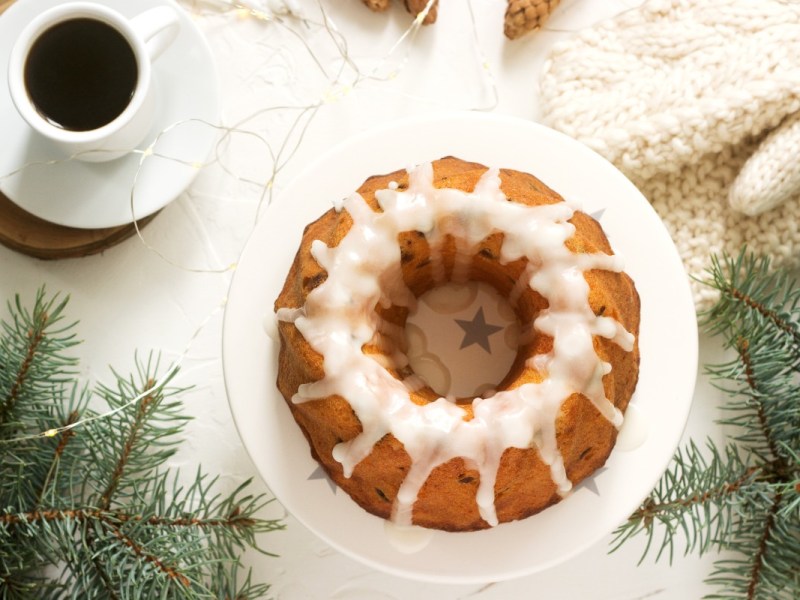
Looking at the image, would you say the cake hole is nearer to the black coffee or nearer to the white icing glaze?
the white icing glaze

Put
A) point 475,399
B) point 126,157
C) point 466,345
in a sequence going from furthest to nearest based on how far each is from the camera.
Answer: point 126,157 < point 466,345 < point 475,399

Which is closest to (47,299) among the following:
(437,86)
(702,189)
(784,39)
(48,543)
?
(48,543)

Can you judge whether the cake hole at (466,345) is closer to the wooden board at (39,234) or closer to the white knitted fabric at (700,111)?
the white knitted fabric at (700,111)

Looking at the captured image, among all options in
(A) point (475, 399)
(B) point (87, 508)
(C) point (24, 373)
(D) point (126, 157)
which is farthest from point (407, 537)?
(D) point (126, 157)

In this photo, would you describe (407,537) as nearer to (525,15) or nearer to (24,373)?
(24,373)

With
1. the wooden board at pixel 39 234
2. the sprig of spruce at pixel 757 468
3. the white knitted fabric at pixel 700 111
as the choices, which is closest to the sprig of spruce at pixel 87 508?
the wooden board at pixel 39 234

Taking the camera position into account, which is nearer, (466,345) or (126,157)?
(466,345)
